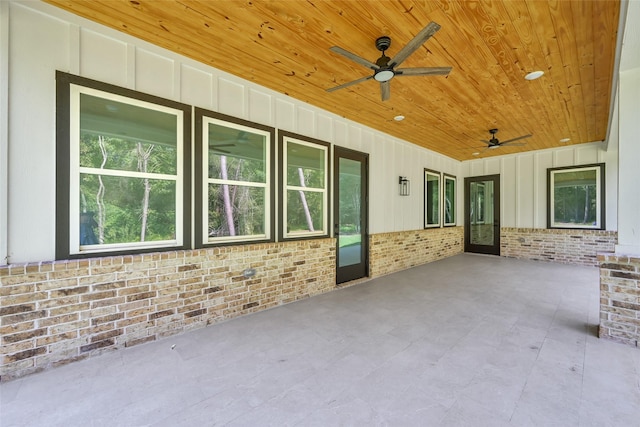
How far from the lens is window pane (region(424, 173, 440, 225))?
735cm

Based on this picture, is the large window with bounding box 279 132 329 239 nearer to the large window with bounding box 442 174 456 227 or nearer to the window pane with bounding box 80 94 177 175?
the window pane with bounding box 80 94 177 175

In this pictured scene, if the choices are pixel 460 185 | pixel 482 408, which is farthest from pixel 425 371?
pixel 460 185

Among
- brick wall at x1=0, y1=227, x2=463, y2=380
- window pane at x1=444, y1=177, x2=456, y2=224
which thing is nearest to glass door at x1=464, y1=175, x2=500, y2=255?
window pane at x1=444, y1=177, x2=456, y2=224

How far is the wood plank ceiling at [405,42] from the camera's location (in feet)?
7.84

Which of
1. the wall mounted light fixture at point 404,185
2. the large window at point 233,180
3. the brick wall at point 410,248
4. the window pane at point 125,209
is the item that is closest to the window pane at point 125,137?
the window pane at point 125,209

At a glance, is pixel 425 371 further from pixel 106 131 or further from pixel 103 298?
pixel 106 131

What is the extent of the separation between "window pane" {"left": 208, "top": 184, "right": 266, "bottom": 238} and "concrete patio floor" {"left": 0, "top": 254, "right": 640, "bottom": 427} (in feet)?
3.71

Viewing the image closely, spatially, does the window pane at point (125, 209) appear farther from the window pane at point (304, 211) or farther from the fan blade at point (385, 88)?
the fan blade at point (385, 88)

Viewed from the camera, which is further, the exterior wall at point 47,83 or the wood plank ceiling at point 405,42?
the wood plank ceiling at point 405,42

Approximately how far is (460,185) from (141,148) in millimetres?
8704

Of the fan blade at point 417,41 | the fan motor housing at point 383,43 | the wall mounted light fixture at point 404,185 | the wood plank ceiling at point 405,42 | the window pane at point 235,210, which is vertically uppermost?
the wood plank ceiling at point 405,42

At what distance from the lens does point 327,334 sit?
3033 mm

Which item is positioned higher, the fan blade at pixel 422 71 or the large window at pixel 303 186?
the fan blade at pixel 422 71

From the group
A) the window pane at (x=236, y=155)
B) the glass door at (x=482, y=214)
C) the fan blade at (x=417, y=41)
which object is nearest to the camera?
A: the fan blade at (x=417, y=41)
